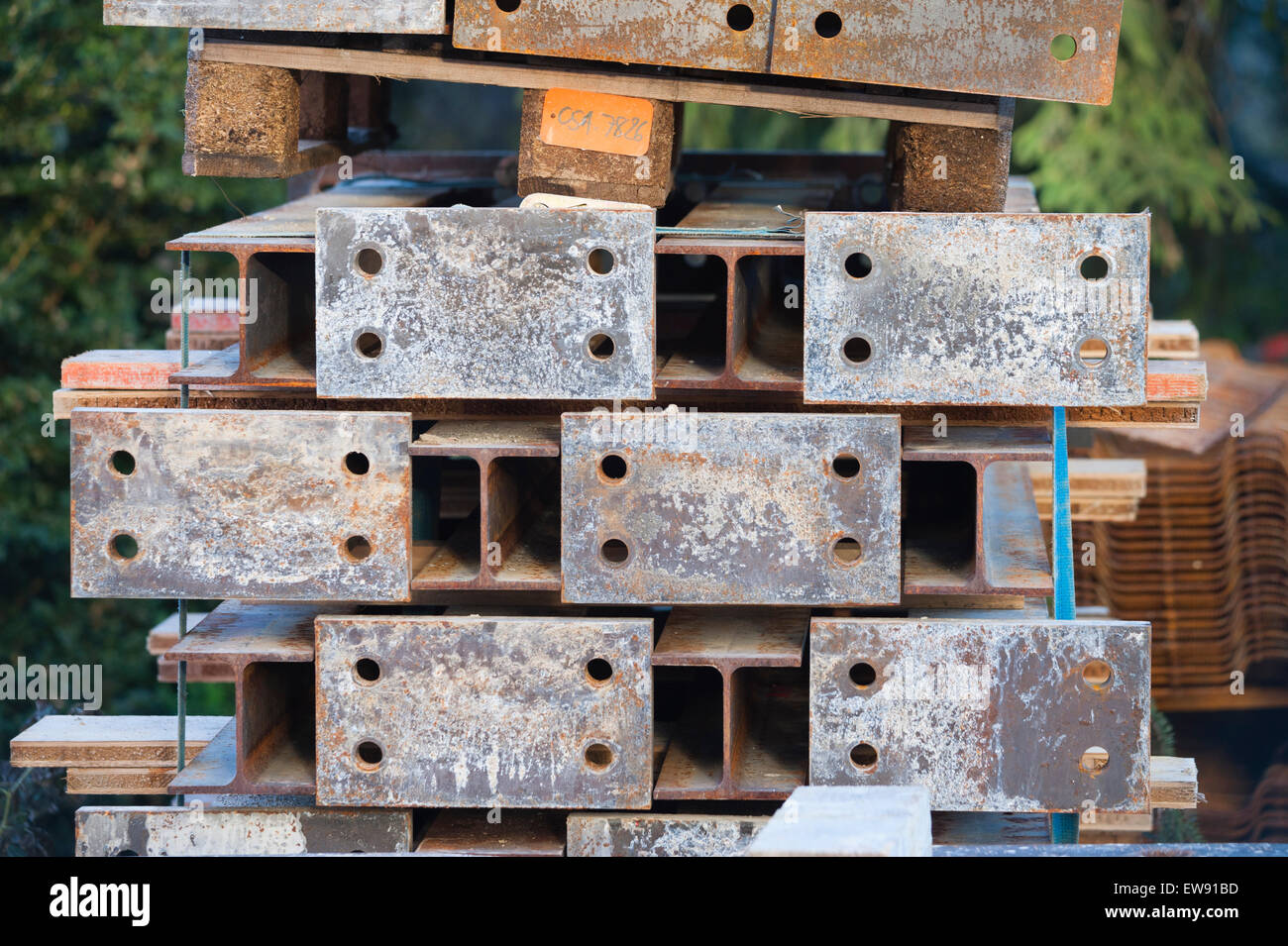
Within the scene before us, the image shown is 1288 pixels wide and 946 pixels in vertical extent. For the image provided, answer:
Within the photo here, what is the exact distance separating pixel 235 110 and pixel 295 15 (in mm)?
291

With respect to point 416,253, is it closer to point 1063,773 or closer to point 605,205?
point 605,205

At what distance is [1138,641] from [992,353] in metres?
0.63

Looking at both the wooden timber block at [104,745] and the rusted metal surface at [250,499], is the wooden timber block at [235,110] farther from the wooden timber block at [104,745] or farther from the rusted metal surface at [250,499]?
the wooden timber block at [104,745]

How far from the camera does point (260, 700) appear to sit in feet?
10.8

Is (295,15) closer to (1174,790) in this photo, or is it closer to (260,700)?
(260,700)

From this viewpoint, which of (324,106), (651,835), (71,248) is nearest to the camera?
(651,835)

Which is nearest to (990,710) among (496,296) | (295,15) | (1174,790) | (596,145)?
(1174,790)

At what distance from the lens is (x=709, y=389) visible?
3059 mm

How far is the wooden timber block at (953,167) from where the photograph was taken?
3.21 meters

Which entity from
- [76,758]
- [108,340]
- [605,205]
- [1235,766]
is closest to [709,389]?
[605,205]

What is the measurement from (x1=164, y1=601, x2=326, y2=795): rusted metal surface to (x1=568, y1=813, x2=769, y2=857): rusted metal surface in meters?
0.57

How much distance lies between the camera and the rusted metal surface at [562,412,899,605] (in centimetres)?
293

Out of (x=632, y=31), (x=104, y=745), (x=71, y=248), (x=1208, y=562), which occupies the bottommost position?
(x=104, y=745)
